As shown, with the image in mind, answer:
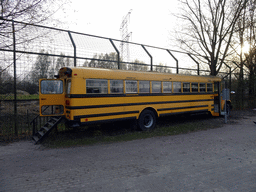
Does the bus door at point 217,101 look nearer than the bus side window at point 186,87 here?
No

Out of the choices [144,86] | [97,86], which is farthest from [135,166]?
[144,86]

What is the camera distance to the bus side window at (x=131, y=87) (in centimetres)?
832

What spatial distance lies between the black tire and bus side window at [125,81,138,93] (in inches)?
43.9

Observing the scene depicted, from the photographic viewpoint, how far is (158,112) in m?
→ 9.33

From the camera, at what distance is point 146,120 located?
9102 millimetres

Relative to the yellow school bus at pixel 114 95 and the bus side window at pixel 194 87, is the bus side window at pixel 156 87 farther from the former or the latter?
the bus side window at pixel 194 87

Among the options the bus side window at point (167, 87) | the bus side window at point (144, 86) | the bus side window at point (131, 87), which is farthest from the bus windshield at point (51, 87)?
the bus side window at point (167, 87)

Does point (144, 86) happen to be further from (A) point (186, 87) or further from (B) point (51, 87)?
(B) point (51, 87)

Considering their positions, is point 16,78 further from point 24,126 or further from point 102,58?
point 102,58

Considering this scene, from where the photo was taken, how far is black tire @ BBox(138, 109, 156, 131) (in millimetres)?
8695

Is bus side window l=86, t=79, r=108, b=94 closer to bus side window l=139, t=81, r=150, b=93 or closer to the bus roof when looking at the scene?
the bus roof

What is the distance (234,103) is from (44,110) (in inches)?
673

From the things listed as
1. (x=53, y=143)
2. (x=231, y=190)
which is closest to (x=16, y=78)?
(x=53, y=143)

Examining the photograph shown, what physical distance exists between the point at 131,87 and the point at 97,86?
1.62 meters
